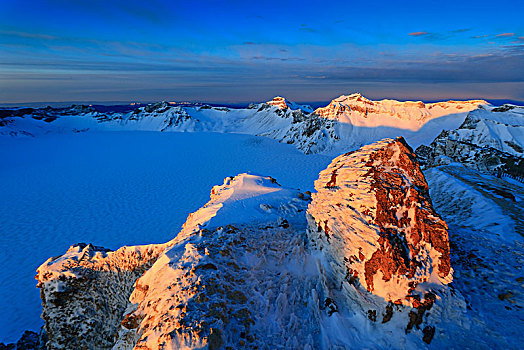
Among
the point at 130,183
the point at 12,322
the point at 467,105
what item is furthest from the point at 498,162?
the point at 467,105

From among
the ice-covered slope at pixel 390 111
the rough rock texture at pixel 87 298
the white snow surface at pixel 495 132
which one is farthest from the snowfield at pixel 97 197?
the white snow surface at pixel 495 132

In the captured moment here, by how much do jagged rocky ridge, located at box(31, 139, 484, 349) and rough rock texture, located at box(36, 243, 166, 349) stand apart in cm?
3

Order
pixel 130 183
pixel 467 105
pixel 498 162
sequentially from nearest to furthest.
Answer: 1. pixel 498 162
2. pixel 130 183
3. pixel 467 105

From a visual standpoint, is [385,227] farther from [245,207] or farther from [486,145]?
[486,145]

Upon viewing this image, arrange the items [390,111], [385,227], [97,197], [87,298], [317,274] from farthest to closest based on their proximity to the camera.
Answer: [390,111] < [97,197] < [87,298] < [317,274] < [385,227]

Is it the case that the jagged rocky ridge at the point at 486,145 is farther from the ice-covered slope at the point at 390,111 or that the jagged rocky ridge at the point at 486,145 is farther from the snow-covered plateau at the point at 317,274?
the ice-covered slope at the point at 390,111

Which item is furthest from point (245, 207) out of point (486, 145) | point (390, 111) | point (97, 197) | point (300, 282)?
point (390, 111)

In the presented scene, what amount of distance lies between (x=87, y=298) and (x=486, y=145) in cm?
4463

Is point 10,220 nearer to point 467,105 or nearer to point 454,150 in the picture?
point 454,150

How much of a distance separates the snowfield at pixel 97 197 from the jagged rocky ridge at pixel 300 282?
8.02m

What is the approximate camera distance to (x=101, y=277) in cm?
826

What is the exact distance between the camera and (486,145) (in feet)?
110

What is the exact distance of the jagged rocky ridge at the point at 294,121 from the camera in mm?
61406

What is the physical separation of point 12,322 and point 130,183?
24.5m
